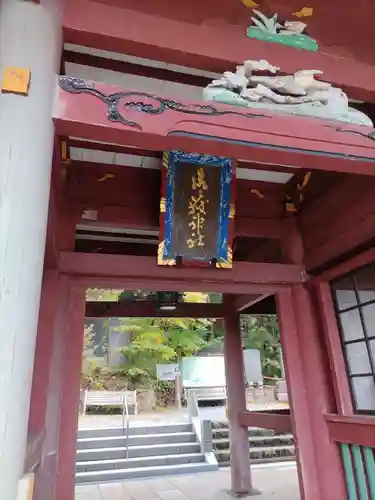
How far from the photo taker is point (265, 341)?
1346 cm

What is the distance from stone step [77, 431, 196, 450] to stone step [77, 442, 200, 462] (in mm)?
148

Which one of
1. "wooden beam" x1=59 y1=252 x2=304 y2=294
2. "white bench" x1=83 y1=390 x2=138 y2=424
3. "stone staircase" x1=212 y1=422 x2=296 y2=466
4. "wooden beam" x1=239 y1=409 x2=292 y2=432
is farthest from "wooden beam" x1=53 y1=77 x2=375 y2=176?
"white bench" x1=83 y1=390 x2=138 y2=424

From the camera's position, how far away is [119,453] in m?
7.61

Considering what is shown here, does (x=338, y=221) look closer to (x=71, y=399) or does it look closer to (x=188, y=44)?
(x=188, y=44)

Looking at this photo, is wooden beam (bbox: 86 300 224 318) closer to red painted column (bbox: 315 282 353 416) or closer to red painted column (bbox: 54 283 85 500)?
red painted column (bbox: 54 283 85 500)

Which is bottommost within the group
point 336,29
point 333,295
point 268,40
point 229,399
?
point 229,399

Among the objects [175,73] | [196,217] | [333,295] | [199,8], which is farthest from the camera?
[333,295]

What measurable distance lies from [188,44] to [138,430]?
8.34 m

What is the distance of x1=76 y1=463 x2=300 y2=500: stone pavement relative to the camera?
5184mm

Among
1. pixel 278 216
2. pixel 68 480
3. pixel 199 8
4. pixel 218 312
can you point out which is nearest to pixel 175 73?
pixel 199 8

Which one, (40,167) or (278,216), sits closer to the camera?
(40,167)

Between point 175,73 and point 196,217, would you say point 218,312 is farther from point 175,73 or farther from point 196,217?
point 175,73

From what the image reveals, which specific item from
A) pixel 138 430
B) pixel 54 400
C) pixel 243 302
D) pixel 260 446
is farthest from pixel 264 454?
pixel 54 400

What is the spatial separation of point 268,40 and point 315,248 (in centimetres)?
199
